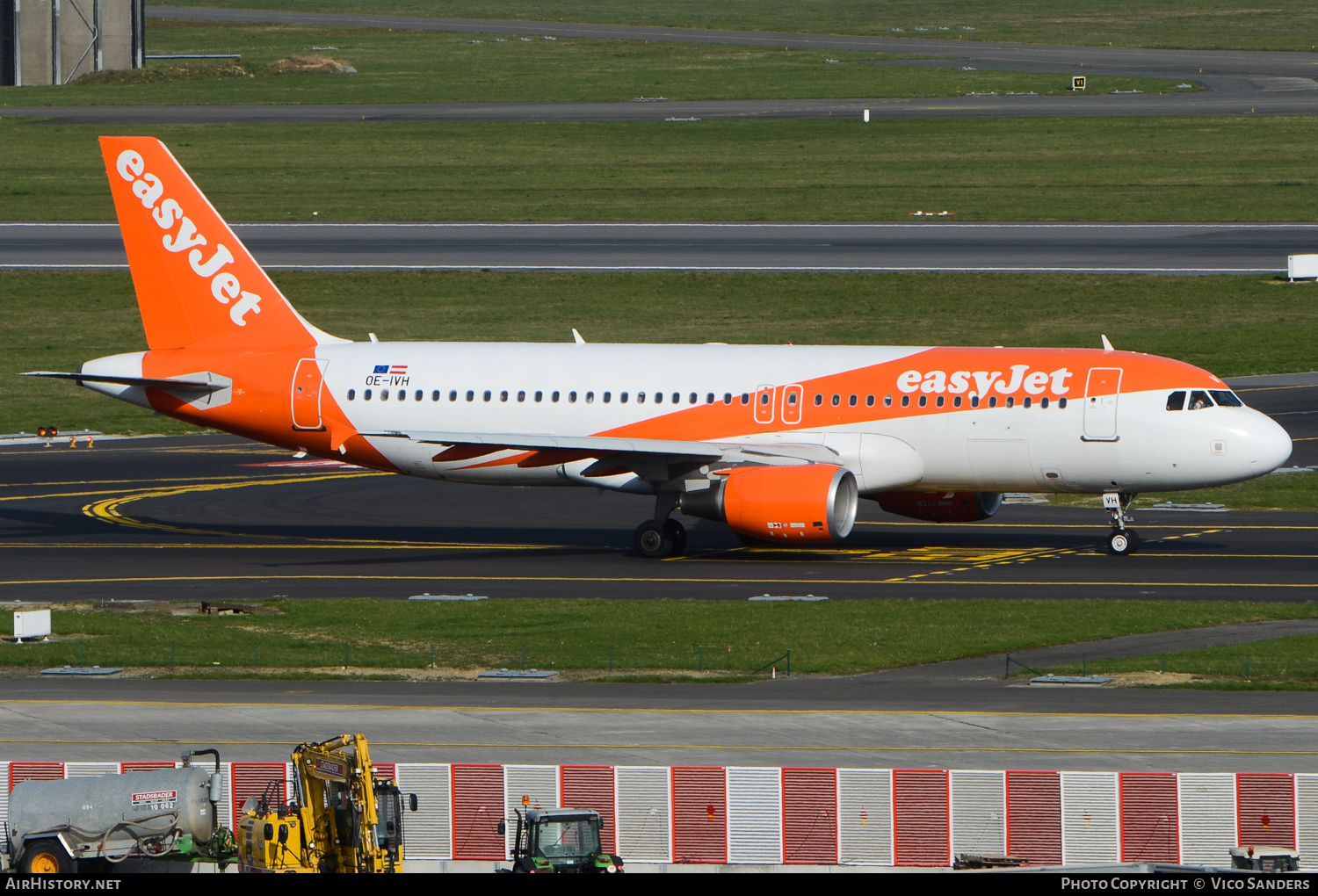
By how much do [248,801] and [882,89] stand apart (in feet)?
442

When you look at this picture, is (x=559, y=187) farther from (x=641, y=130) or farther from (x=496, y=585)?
(x=496, y=585)

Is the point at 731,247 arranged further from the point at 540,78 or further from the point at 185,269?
the point at 540,78

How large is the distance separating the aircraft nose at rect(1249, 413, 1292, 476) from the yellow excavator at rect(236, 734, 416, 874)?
27590mm

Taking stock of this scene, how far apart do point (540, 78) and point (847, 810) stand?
144349mm

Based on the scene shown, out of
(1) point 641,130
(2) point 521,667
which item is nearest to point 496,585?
(2) point 521,667

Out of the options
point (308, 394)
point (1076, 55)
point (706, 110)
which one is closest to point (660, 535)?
point (308, 394)

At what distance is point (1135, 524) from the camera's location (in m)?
54.5

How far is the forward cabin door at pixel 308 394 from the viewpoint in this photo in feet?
169

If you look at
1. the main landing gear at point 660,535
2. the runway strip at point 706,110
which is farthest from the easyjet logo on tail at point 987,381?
the runway strip at point 706,110

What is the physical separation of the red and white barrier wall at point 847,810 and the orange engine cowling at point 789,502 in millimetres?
17490

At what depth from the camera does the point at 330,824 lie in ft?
84.3

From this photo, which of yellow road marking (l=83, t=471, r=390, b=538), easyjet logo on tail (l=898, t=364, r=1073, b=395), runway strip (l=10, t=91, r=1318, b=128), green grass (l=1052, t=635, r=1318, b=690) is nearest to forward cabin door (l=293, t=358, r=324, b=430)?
yellow road marking (l=83, t=471, r=390, b=538)

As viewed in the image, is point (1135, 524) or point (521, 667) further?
point (1135, 524)
